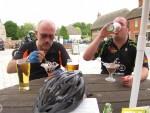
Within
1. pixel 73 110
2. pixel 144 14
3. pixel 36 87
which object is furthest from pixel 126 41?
pixel 73 110

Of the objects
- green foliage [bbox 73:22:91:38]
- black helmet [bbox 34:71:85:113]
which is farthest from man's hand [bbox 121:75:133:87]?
green foliage [bbox 73:22:91:38]

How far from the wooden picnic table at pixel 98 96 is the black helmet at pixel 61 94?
0.41 metres

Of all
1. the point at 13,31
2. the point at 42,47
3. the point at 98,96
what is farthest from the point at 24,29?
the point at 98,96

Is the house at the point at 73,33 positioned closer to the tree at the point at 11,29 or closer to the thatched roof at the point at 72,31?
the thatched roof at the point at 72,31

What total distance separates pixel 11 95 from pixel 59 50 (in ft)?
4.00

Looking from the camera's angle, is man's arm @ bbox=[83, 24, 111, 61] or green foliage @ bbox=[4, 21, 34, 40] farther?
green foliage @ bbox=[4, 21, 34, 40]

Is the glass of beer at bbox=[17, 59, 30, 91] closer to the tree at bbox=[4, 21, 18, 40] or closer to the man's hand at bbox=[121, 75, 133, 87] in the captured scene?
the man's hand at bbox=[121, 75, 133, 87]

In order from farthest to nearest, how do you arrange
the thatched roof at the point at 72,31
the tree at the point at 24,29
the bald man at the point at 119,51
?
the thatched roof at the point at 72,31
the tree at the point at 24,29
the bald man at the point at 119,51

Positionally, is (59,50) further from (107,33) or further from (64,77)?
(64,77)

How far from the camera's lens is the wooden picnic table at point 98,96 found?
149 centimetres

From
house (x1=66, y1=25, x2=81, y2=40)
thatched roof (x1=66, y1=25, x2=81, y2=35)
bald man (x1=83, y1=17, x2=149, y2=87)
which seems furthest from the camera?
thatched roof (x1=66, y1=25, x2=81, y2=35)

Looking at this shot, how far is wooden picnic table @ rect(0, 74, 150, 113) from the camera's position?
4.90 ft

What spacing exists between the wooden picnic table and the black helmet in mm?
414

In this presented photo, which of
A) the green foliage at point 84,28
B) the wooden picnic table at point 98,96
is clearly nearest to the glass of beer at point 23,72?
the wooden picnic table at point 98,96
